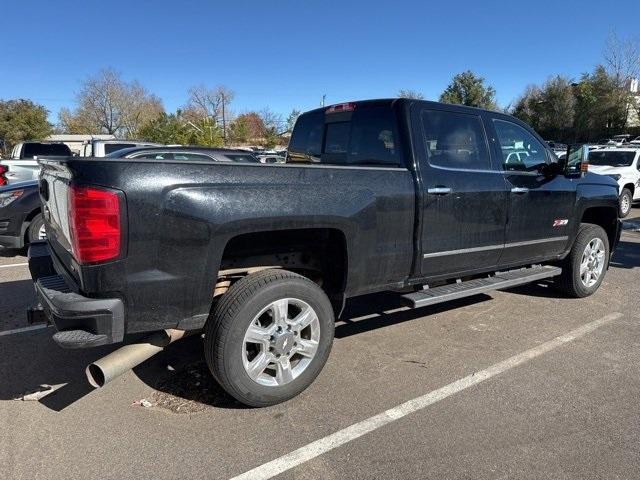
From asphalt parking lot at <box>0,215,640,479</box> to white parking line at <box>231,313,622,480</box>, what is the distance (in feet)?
0.03

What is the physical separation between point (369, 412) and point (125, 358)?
1.54 m

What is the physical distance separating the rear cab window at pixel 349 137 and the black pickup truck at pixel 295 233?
0.06 ft

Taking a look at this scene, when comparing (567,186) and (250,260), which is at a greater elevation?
(567,186)

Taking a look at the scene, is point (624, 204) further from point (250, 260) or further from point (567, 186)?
point (250, 260)

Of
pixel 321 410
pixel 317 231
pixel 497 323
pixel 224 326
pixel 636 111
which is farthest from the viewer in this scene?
pixel 636 111

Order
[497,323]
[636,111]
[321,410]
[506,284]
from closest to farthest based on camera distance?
[321,410]
[506,284]
[497,323]
[636,111]

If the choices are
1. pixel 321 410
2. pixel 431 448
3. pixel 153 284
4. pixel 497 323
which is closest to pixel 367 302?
pixel 497 323

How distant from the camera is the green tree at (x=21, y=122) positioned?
48.4m

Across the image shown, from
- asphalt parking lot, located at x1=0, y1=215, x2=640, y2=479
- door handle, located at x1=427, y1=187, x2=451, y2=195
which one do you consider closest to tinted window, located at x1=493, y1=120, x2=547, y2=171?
door handle, located at x1=427, y1=187, x2=451, y2=195

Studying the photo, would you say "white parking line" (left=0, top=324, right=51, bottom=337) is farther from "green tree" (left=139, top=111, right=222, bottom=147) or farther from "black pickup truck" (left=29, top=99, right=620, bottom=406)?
Answer: "green tree" (left=139, top=111, right=222, bottom=147)

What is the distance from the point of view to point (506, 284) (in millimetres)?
4562

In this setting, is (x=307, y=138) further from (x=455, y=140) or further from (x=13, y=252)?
(x=13, y=252)

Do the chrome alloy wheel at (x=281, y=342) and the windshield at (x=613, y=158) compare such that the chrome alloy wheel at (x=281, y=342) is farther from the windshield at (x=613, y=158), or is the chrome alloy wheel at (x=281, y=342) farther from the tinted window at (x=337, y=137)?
the windshield at (x=613, y=158)

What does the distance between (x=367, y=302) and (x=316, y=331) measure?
6.98 feet
